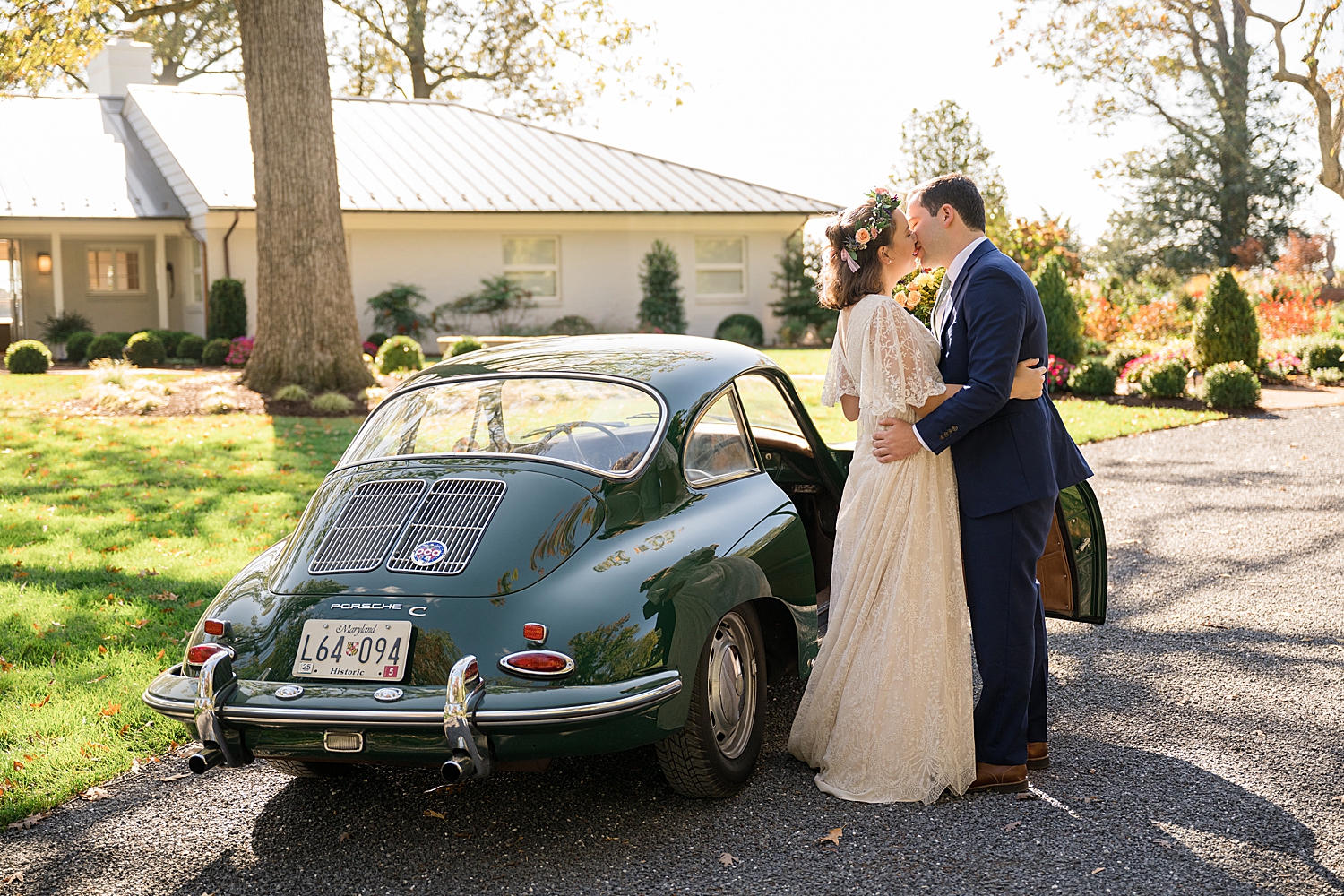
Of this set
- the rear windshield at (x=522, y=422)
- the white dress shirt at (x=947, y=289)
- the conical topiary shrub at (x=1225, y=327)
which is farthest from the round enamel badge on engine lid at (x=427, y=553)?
the conical topiary shrub at (x=1225, y=327)

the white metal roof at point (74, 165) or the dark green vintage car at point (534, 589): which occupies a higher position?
the white metal roof at point (74, 165)

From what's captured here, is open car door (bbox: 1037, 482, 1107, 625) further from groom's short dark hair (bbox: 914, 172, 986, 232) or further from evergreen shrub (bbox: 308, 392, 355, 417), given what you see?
evergreen shrub (bbox: 308, 392, 355, 417)

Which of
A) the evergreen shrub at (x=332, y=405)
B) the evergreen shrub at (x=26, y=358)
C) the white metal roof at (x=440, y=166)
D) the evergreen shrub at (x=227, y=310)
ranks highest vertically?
the white metal roof at (x=440, y=166)

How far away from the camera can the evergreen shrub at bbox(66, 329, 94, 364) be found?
21.6 meters

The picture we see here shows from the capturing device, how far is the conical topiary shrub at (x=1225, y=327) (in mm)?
15727

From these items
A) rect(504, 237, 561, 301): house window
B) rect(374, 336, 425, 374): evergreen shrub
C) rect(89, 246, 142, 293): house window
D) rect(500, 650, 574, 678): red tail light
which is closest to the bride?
rect(500, 650, 574, 678): red tail light

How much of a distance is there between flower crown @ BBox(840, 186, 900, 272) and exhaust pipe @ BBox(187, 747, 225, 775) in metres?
2.70

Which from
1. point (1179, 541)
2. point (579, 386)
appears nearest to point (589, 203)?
point (1179, 541)

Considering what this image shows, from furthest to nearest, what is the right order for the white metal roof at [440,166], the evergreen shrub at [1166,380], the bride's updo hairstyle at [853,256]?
the white metal roof at [440,166], the evergreen shrub at [1166,380], the bride's updo hairstyle at [853,256]

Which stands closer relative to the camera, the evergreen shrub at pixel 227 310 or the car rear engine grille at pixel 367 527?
the car rear engine grille at pixel 367 527

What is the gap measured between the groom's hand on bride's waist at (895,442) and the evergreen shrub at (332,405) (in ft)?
34.5

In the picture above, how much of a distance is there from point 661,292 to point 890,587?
71.4 feet

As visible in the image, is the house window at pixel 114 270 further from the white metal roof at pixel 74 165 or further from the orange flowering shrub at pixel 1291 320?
the orange flowering shrub at pixel 1291 320

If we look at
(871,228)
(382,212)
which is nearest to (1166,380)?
(871,228)
